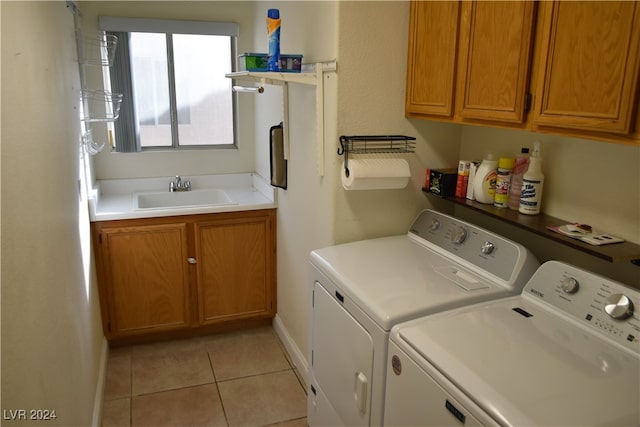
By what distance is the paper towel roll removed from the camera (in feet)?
6.47

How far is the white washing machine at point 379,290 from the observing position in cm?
153

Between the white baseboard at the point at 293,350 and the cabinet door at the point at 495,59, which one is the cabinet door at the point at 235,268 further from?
the cabinet door at the point at 495,59

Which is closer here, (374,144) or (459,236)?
(459,236)

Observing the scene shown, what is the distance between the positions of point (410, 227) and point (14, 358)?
1.63 meters

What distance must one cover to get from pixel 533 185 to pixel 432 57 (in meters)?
0.65

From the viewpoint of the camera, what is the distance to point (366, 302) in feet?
5.10

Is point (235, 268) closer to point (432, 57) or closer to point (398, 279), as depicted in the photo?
point (398, 279)

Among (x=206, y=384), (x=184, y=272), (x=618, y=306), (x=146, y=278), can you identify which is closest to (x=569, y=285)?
(x=618, y=306)

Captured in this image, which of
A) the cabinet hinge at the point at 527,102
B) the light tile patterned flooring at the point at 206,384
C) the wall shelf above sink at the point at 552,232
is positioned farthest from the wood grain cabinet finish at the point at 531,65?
the light tile patterned flooring at the point at 206,384

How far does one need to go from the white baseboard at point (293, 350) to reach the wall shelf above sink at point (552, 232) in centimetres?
130

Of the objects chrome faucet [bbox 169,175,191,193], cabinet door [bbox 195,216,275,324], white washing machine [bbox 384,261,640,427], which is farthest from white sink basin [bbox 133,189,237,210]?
white washing machine [bbox 384,261,640,427]

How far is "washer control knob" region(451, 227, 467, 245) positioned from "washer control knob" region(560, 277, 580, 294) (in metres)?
0.47

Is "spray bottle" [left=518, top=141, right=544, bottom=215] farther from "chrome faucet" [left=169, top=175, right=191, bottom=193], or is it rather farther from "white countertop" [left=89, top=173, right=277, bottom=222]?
"chrome faucet" [left=169, top=175, right=191, bottom=193]

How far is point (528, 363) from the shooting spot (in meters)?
1.20
